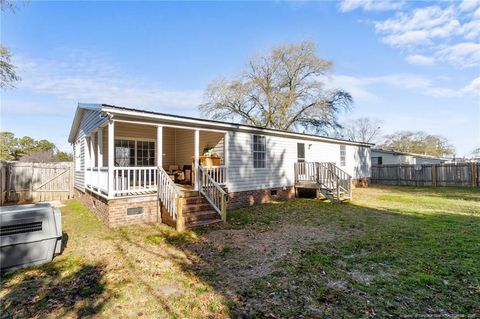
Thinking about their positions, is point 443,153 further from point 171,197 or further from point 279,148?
point 171,197

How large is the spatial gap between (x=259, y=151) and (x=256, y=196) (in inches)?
74.9

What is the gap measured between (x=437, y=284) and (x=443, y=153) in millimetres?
47210

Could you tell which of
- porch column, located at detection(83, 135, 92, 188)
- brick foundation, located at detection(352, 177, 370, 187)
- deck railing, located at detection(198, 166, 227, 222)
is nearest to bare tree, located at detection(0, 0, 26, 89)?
porch column, located at detection(83, 135, 92, 188)

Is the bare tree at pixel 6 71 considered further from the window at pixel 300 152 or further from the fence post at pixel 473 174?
the fence post at pixel 473 174

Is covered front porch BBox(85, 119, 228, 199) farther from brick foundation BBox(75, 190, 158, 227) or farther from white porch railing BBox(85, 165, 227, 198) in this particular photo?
brick foundation BBox(75, 190, 158, 227)

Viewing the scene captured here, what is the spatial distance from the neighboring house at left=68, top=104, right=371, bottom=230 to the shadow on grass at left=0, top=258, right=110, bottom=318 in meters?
2.52

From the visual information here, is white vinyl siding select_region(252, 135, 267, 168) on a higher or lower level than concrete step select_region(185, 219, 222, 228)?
higher

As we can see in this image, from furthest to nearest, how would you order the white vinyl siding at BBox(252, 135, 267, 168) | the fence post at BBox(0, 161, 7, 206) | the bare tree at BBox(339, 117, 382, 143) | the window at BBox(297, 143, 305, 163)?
1. the bare tree at BBox(339, 117, 382, 143)
2. the window at BBox(297, 143, 305, 163)
3. the white vinyl siding at BBox(252, 135, 267, 168)
4. the fence post at BBox(0, 161, 7, 206)

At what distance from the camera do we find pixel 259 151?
10672 mm

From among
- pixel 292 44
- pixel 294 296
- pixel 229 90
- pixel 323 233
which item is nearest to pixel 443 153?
pixel 292 44

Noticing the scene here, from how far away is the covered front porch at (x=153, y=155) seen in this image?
7.92m

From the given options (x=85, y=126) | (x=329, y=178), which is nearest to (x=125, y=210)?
(x=85, y=126)

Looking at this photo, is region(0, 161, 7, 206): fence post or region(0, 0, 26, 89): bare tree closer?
region(0, 161, 7, 206): fence post

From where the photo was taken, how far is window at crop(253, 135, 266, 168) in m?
10.5
